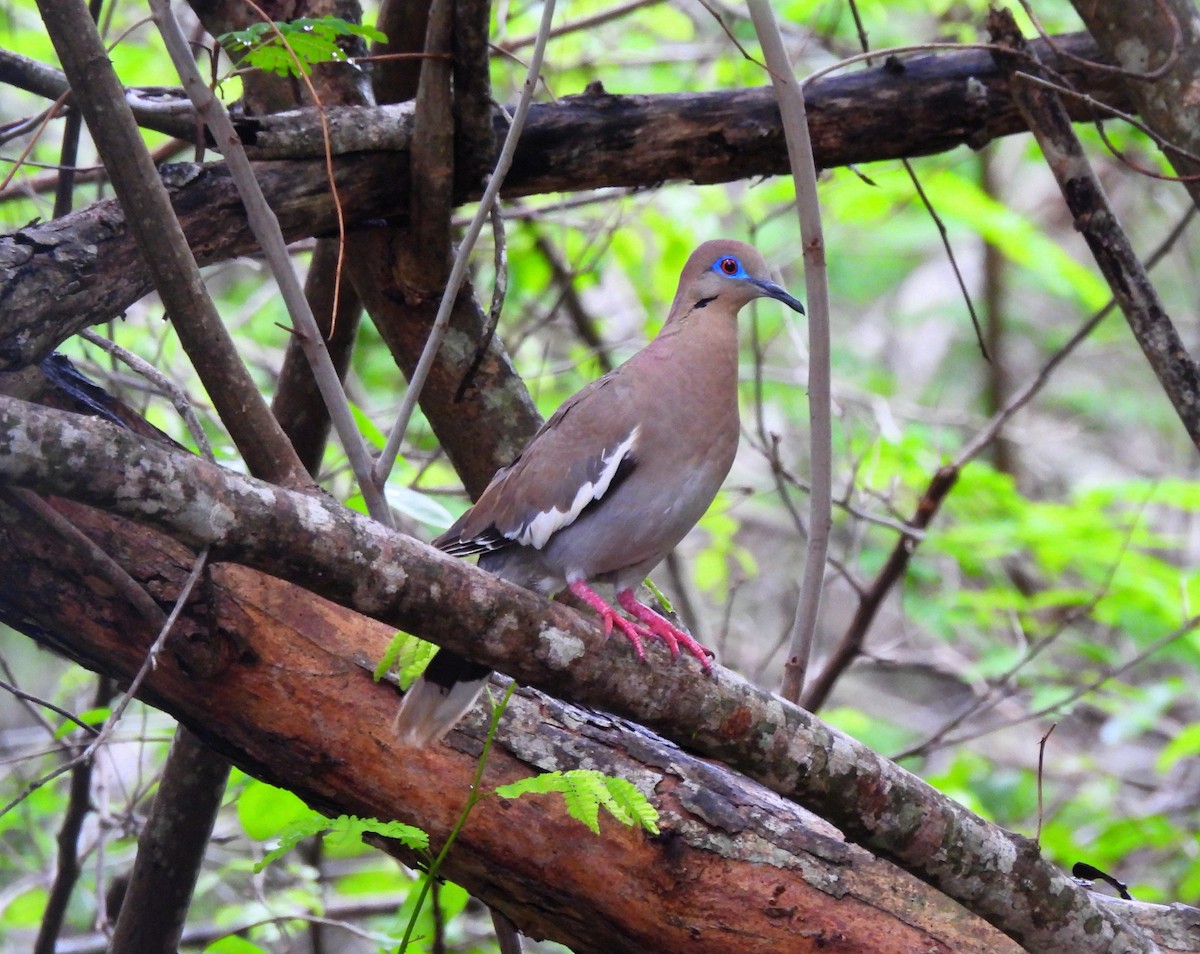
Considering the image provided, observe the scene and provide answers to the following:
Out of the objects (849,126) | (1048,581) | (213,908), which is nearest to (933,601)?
(1048,581)

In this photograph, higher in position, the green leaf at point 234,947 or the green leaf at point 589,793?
the green leaf at point 589,793

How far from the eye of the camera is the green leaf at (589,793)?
2.43m

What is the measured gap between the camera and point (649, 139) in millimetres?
4008

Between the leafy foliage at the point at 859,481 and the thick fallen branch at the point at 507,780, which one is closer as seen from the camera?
the thick fallen branch at the point at 507,780

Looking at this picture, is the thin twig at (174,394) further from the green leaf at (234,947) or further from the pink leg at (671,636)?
the green leaf at (234,947)

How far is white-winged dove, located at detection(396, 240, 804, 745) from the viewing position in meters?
3.35

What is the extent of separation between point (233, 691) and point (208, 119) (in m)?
1.30

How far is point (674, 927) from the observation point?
2.99m

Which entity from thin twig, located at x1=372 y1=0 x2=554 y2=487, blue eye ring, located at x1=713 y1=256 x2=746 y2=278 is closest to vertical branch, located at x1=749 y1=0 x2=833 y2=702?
thin twig, located at x1=372 y1=0 x2=554 y2=487

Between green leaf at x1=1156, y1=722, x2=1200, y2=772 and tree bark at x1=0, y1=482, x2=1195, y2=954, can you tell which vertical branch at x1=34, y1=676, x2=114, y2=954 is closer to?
tree bark at x1=0, y1=482, x2=1195, y2=954

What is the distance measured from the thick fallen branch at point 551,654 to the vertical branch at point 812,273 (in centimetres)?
57

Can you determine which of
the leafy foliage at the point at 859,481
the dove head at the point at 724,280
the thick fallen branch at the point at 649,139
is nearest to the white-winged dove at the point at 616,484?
the dove head at the point at 724,280

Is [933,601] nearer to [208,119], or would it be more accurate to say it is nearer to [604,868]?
[604,868]

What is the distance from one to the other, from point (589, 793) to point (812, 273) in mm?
1391
